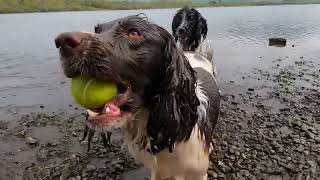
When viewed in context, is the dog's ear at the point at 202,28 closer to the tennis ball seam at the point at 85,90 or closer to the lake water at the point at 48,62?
the lake water at the point at 48,62

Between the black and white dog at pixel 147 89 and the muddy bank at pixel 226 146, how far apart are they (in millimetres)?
1858

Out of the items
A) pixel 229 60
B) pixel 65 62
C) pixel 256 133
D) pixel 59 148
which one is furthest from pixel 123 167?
pixel 229 60

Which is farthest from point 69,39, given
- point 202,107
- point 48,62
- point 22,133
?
point 48,62

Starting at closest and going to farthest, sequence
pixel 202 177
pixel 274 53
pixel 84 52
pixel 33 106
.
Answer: pixel 84 52 → pixel 202 177 → pixel 33 106 → pixel 274 53

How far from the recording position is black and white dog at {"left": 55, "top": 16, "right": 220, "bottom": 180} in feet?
10.6

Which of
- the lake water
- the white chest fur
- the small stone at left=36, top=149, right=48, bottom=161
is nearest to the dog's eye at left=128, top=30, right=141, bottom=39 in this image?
the white chest fur

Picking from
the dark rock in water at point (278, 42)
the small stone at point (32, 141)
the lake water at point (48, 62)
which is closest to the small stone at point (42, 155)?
the small stone at point (32, 141)

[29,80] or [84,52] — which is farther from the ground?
[84,52]

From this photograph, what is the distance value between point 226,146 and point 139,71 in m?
4.06

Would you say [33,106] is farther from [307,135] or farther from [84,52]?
[84,52]

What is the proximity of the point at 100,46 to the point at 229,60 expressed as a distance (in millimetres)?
16544

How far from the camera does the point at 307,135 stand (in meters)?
7.83

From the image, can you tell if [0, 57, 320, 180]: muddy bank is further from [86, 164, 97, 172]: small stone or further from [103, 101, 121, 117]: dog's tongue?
[103, 101, 121, 117]: dog's tongue

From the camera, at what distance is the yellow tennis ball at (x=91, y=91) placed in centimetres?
334
